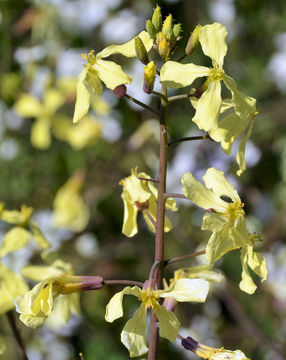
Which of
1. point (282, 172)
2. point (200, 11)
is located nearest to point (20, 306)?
point (282, 172)

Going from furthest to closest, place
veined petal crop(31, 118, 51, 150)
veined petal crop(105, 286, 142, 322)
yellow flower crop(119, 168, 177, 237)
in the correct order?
veined petal crop(31, 118, 51, 150) → yellow flower crop(119, 168, 177, 237) → veined petal crop(105, 286, 142, 322)

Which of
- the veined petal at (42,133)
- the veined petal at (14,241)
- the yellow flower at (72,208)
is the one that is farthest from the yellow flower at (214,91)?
the veined petal at (42,133)

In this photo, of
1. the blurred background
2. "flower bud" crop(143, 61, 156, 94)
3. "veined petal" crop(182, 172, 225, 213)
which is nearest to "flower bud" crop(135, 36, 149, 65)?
"flower bud" crop(143, 61, 156, 94)

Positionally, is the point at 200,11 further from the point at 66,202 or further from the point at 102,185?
the point at 66,202

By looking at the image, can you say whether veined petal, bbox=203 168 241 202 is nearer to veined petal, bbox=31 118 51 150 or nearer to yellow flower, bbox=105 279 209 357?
yellow flower, bbox=105 279 209 357

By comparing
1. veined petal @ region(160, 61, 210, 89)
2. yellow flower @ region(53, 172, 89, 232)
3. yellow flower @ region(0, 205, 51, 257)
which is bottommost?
yellow flower @ region(53, 172, 89, 232)

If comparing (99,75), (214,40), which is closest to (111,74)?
(99,75)

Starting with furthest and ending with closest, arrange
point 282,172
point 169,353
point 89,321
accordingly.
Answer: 1. point 282,172
2. point 89,321
3. point 169,353
